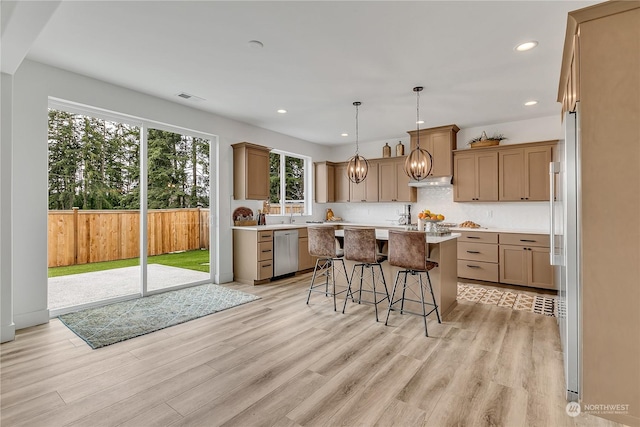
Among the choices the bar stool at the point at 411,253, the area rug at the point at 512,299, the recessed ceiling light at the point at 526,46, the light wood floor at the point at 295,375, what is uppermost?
the recessed ceiling light at the point at 526,46

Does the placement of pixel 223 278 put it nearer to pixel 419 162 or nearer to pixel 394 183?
pixel 419 162

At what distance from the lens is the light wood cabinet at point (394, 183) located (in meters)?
6.41

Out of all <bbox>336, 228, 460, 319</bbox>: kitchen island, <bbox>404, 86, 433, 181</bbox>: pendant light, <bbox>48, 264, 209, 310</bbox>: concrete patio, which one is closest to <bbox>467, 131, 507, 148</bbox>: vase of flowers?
<bbox>404, 86, 433, 181</bbox>: pendant light

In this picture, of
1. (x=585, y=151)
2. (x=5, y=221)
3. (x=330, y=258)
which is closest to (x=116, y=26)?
(x=5, y=221)

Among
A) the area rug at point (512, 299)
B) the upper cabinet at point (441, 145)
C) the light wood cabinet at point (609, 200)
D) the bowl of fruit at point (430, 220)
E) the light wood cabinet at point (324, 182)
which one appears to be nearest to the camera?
the light wood cabinet at point (609, 200)

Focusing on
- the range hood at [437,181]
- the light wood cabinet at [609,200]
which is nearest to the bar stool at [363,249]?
the light wood cabinet at [609,200]

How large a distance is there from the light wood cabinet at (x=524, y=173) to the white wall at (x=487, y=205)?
0.35m

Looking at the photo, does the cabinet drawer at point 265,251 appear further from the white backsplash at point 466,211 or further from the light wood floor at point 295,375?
Result: the white backsplash at point 466,211

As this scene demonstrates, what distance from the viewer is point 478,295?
4.54 meters

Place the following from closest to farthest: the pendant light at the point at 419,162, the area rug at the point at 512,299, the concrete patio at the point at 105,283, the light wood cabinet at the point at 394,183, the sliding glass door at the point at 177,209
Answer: the concrete patio at the point at 105,283 < the area rug at the point at 512,299 < the pendant light at the point at 419,162 < the sliding glass door at the point at 177,209 < the light wood cabinet at the point at 394,183

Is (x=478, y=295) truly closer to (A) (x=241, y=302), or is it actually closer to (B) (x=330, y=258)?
(B) (x=330, y=258)

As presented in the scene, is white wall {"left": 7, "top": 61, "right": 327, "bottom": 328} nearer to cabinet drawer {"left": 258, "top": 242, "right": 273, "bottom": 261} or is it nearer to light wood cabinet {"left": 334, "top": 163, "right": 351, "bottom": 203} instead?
cabinet drawer {"left": 258, "top": 242, "right": 273, "bottom": 261}

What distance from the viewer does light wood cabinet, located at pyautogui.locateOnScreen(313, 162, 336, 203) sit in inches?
287

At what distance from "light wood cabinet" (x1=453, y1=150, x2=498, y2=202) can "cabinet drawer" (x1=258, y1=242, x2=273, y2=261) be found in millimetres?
3490
